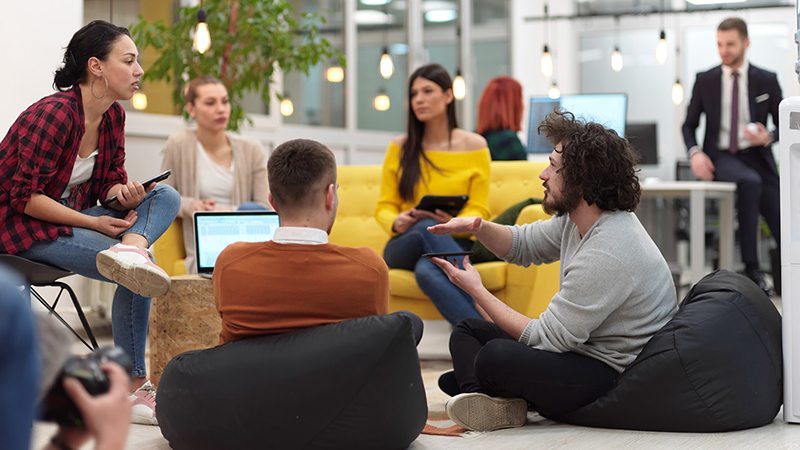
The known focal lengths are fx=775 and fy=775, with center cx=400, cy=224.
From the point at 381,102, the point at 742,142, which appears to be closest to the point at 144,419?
the point at 742,142

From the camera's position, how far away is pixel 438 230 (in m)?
2.38

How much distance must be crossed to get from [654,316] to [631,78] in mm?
7741

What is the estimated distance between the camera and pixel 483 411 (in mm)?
2170

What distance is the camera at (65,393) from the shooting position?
0.77 metres

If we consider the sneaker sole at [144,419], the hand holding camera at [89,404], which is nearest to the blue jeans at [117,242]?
the sneaker sole at [144,419]

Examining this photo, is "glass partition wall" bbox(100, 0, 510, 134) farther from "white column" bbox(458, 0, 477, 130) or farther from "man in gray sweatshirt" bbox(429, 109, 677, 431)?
"man in gray sweatshirt" bbox(429, 109, 677, 431)

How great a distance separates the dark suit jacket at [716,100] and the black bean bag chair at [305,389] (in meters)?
4.05

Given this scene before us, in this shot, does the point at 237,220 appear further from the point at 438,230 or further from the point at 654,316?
the point at 654,316

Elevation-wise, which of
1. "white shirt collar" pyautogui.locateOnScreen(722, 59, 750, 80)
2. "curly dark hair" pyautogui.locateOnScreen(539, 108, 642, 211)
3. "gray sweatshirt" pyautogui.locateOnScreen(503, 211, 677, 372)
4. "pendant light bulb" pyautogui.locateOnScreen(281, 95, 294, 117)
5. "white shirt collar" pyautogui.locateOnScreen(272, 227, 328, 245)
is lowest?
"gray sweatshirt" pyautogui.locateOnScreen(503, 211, 677, 372)

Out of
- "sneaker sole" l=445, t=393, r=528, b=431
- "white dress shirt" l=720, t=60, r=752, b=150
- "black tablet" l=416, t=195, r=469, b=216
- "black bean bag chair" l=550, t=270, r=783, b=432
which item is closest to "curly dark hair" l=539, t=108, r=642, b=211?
"black bean bag chair" l=550, t=270, r=783, b=432

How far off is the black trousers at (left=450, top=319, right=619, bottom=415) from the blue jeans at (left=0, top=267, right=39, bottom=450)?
1580 mm

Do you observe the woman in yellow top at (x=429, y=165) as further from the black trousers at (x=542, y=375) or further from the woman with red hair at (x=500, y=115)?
the black trousers at (x=542, y=375)

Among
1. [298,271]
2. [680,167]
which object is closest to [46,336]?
[298,271]

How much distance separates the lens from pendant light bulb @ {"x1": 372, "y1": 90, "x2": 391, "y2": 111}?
8.16 meters
